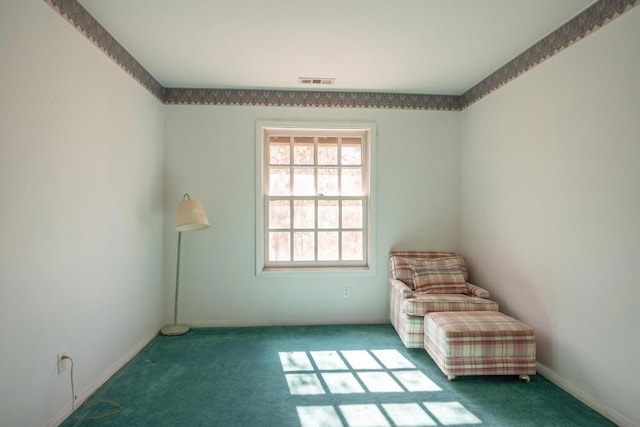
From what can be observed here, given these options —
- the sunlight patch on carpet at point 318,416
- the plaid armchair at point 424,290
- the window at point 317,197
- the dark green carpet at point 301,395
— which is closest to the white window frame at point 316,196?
the window at point 317,197

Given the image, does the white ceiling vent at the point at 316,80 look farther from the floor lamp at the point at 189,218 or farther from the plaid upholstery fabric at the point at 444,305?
the plaid upholstery fabric at the point at 444,305

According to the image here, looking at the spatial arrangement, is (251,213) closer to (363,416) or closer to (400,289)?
(400,289)

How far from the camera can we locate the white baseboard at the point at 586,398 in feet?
6.88

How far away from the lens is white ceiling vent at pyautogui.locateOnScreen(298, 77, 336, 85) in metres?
3.54

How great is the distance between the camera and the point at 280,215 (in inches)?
160

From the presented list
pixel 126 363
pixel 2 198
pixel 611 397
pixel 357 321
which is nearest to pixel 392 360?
pixel 357 321

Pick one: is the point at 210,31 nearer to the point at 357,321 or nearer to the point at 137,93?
the point at 137,93

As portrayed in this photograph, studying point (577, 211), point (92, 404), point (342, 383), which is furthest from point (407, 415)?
point (92, 404)

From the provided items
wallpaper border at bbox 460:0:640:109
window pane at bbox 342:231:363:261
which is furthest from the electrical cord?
wallpaper border at bbox 460:0:640:109

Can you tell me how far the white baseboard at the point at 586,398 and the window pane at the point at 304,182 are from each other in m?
2.70

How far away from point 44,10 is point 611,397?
4.08 meters

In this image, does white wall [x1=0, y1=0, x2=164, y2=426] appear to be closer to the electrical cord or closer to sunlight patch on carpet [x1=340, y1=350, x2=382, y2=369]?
the electrical cord

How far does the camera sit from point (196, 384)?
2.60 meters

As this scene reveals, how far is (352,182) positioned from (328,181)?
286 millimetres
